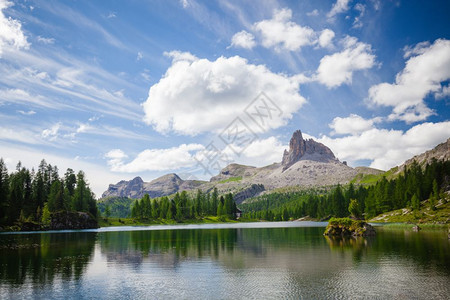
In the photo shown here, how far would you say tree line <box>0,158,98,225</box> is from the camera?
476 ft

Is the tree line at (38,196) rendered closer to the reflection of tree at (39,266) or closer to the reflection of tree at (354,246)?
the reflection of tree at (39,266)

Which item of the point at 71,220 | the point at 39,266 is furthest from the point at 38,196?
the point at 39,266

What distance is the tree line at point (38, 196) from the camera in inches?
5709

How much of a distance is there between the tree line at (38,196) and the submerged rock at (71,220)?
167 inches

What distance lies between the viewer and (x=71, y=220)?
6373 inches

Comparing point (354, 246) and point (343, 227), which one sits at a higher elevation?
point (343, 227)

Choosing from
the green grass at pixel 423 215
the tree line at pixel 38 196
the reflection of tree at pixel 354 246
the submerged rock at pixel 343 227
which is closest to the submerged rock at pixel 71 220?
the tree line at pixel 38 196

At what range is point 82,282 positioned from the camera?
36.1m

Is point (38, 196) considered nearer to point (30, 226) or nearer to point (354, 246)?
point (30, 226)

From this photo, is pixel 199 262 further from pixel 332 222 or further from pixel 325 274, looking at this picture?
pixel 332 222

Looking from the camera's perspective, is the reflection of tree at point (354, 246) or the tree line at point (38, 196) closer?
the reflection of tree at point (354, 246)

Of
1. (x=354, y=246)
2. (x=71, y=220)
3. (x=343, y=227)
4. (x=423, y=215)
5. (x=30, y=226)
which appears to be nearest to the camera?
(x=354, y=246)

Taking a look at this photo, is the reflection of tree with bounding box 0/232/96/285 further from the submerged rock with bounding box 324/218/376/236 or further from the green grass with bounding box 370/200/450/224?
the green grass with bounding box 370/200/450/224

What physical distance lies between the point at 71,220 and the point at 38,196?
23.2 meters
